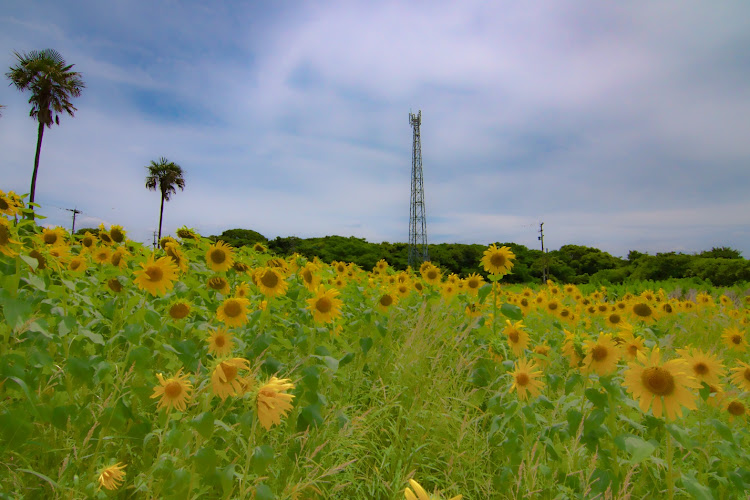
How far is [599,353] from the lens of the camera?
237 cm

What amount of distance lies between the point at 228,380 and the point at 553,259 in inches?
1260

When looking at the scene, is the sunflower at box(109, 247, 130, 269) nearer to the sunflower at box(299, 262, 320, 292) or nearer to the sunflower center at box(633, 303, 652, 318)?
the sunflower at box(299, 262, 320, 292)

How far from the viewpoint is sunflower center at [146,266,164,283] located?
2.68 metres

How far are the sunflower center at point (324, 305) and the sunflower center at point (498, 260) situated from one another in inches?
66.0

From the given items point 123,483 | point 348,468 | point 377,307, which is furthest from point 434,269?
point 123,483

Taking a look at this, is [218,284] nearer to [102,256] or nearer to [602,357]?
[102,256]

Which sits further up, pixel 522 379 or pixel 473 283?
pixel 473 283

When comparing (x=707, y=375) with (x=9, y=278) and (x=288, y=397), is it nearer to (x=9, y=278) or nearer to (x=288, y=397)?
(x=288, y=397)

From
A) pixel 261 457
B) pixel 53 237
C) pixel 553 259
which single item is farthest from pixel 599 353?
pixel 553 259

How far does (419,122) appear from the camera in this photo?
31859 millimetres

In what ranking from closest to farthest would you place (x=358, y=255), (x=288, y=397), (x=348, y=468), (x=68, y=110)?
(x=288, y=397) < (x=348, y=468) < (x=358, y=255) < (x=68, y=110)

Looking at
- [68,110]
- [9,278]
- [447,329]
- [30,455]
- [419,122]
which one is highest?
[419,122]

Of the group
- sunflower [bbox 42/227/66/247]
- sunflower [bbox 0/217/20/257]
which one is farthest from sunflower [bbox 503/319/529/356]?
sunflower [bbox 42/227/66/247]

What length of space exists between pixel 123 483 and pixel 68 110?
29.4 metres
